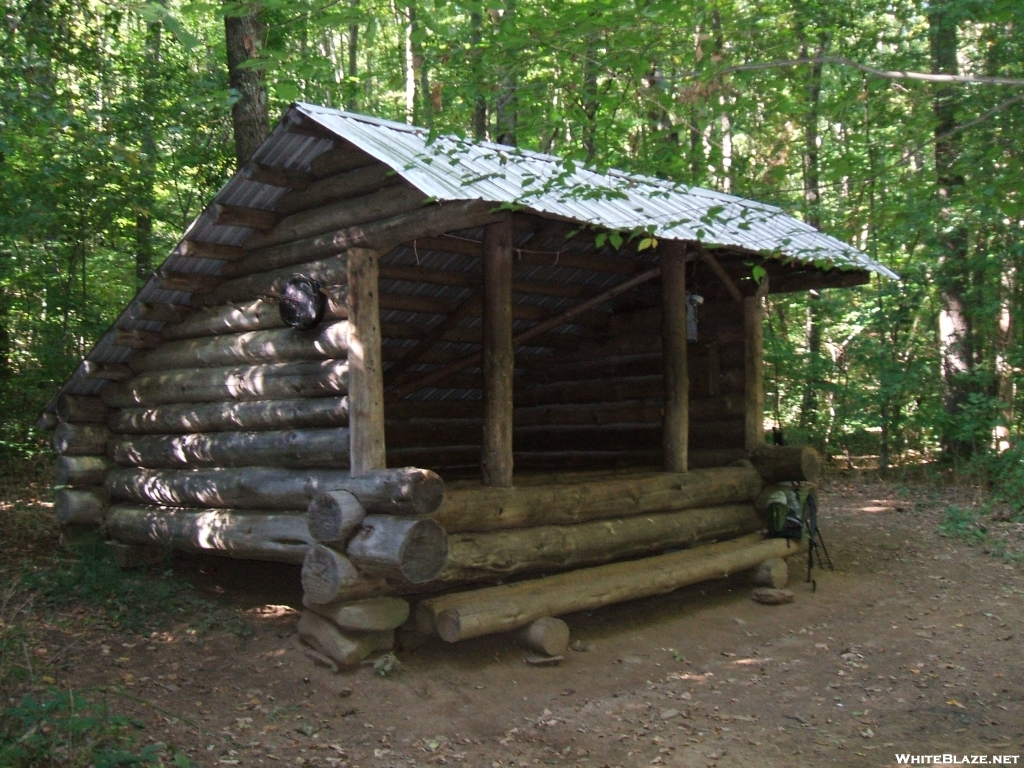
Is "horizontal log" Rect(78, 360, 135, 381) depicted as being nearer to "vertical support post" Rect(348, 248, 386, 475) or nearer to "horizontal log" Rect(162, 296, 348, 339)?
"horizontal log" Rect(162, 296, 348, 339)

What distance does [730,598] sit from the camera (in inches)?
361

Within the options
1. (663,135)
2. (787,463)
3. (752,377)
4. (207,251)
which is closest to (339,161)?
(207,251)

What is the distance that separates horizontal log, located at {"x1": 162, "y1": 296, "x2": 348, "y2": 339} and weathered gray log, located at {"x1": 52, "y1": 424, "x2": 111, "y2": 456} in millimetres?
1547

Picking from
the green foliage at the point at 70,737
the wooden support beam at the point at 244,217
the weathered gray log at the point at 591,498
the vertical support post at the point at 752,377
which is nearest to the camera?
the green foliage at the point at 70,737

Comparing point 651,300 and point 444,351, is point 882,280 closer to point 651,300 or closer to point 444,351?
point 651,300

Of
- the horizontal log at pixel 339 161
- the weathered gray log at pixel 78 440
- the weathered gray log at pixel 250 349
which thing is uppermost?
the horizontal log at pixel 339 161

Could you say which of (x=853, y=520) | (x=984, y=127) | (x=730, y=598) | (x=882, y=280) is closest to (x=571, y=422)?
(x=730, y=598)

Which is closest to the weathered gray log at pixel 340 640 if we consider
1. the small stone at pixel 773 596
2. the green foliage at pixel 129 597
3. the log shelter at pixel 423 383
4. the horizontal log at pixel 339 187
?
the log shelter at pixel 423 383

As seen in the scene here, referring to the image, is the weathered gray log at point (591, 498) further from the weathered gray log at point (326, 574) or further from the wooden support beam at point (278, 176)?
the wooden support beam at point (278, 176)

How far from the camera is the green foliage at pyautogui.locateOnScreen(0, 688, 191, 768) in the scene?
4.39 meters

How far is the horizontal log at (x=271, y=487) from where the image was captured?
6.31m

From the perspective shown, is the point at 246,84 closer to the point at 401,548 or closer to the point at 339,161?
the point at 339,161

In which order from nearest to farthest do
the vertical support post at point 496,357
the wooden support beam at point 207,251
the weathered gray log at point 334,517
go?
the weathered gray log at point 334,517
the vertical support post at point 496,357
the wooden support beam at point 207,251

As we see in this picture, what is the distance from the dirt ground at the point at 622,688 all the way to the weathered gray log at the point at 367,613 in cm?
33
